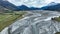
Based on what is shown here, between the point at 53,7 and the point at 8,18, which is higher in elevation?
the point at 53,7

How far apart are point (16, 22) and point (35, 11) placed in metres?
0.29

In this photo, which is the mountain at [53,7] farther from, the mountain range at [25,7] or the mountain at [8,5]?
the mountain at [8,5]

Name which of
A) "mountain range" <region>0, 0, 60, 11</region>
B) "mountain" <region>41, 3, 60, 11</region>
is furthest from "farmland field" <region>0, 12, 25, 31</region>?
"mountain" <region>41, 3, 60, 11</region>

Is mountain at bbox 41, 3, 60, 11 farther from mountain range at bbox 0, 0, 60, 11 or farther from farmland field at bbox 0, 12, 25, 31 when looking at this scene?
farmland field at bbox 0, 12, 25, 31

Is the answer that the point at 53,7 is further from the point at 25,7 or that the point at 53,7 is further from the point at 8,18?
the point at 8,18

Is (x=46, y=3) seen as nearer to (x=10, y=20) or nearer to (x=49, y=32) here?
→ (x=49, y=32)

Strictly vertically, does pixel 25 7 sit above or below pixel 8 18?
above

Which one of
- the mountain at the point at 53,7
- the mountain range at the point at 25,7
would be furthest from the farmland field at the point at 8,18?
the mountain at the point at 53,7

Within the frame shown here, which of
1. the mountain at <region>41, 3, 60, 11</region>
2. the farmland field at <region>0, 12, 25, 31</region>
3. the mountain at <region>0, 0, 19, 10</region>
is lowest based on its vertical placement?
the farmland field at <region>0, 12, 25, 31</region>

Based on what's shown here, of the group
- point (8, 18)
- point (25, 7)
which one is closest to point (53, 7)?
point (25, 7)

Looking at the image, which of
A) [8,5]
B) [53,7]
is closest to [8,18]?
[8,5]

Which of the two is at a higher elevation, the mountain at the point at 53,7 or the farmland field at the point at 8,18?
the mountain at the point at 53,7

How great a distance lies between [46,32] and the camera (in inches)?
71.7

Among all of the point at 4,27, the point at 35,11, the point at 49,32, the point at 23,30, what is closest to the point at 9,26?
the point at 4,27
